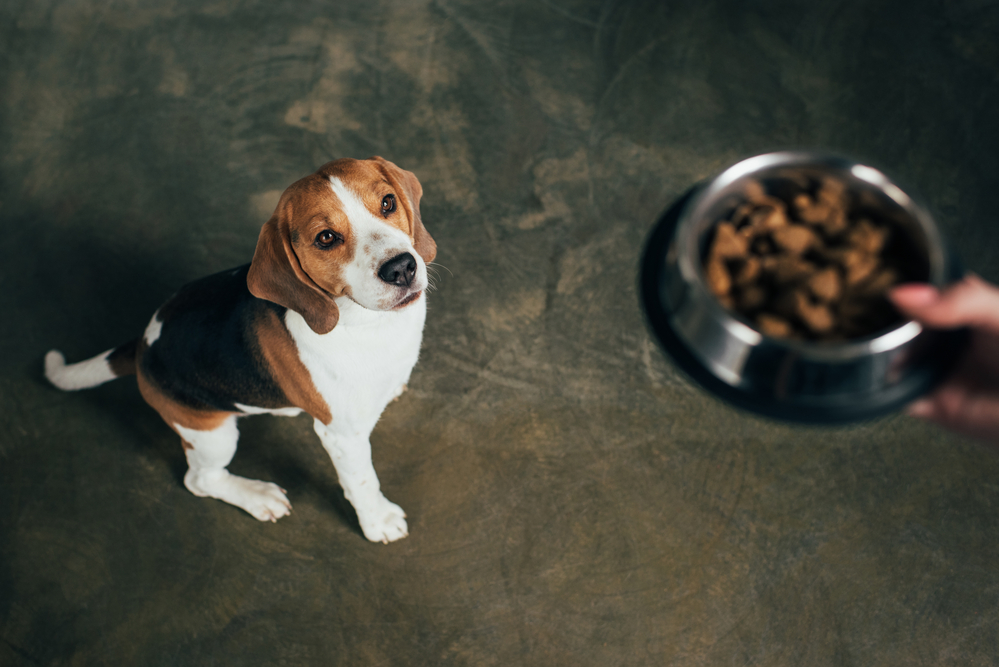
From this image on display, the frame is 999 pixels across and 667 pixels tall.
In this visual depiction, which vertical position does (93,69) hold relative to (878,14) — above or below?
below

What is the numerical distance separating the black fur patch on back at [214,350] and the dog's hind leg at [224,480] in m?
0.27

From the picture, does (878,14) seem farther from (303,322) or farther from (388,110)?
(303,322)

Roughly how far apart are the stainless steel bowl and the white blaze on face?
44.0 inches

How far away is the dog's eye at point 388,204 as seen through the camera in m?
2.74

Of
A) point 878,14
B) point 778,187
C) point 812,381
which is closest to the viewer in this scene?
point 812,381

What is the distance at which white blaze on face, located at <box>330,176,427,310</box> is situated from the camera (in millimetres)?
2582

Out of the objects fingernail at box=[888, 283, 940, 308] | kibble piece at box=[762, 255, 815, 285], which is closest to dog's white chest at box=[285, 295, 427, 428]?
kibble piece at box=[762, 255, 815, 285]

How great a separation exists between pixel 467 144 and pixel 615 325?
169cm

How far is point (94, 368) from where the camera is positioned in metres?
3.59

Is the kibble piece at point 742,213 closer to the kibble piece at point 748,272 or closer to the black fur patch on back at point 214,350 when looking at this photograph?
the kibble piece at point 748,272

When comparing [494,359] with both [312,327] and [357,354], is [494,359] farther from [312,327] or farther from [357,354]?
[312,327]

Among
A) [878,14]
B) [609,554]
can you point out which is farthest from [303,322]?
[878,14]

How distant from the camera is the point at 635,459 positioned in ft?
13.0

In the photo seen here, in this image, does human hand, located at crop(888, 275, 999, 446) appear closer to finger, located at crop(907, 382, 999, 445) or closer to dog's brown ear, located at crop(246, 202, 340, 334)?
finger, located at crop(907, 382, 999, 445)
